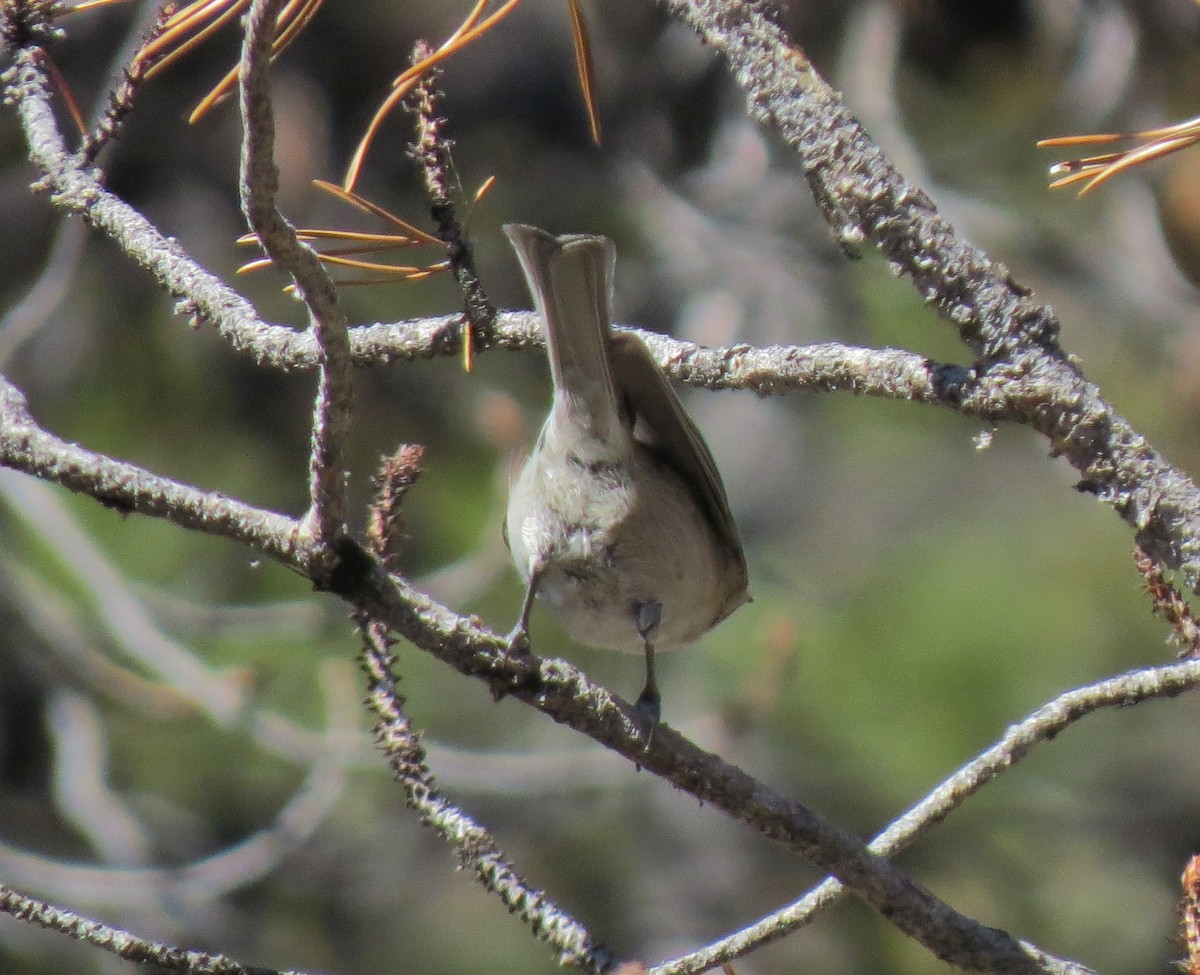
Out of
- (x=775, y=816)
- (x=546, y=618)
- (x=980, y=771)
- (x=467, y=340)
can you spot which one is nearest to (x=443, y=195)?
(x=467, y=340)

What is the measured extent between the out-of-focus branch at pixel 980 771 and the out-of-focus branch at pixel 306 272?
0.76 m

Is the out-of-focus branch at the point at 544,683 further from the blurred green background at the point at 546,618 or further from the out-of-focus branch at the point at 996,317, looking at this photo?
the blurred green background at the point at 546,618

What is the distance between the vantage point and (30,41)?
188cm

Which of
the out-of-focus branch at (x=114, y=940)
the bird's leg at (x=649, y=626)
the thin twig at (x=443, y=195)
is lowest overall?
the out-of-focus branch at (x=114, y=940)

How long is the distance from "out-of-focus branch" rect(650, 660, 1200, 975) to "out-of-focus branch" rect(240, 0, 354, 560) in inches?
29.9

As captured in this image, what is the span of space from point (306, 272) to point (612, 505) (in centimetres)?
134

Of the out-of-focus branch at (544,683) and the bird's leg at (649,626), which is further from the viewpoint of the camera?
the bird's leg at (649,626)

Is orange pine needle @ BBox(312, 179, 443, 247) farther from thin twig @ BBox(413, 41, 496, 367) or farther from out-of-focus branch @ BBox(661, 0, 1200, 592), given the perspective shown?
out-of-focus branch @ BBox(661, 0, 1200, 592)

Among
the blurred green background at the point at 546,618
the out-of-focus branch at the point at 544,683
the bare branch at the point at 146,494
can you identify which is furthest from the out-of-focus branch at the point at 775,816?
the blurred green background at the point at 546,618

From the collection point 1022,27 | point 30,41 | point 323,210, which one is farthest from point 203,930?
point 1022,27

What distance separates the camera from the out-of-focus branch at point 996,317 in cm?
133

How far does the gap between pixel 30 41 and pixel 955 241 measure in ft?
4.18

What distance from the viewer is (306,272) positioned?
1.23 meters

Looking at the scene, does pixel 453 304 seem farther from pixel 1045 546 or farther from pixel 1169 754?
pixel 1169 754
